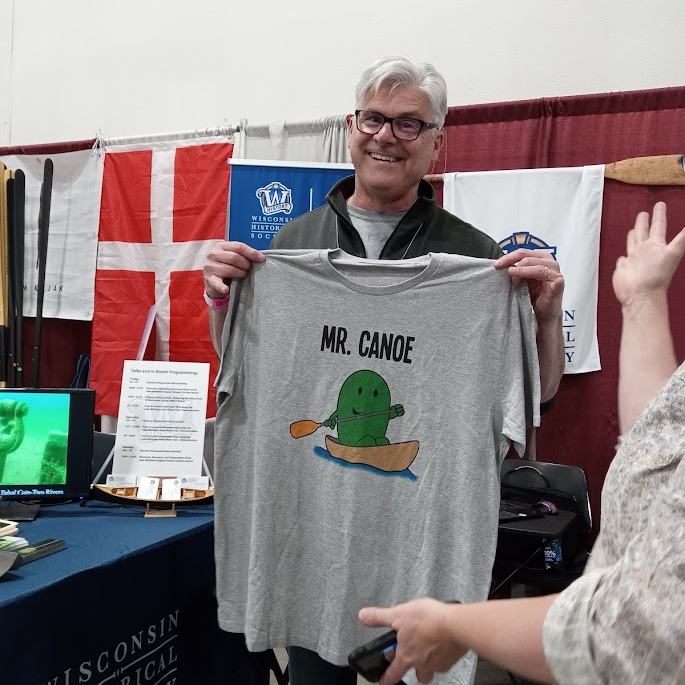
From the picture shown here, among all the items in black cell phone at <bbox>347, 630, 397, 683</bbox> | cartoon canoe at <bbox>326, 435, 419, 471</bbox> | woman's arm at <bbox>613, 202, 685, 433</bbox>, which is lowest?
black cell phone at <bbox>347, 630, 397, 683</bbox>

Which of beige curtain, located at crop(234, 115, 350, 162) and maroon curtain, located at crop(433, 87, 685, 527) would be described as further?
beige curtain, located at crop(234, 115, 350, 162)

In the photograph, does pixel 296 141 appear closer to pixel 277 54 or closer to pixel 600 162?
pixel 277 54

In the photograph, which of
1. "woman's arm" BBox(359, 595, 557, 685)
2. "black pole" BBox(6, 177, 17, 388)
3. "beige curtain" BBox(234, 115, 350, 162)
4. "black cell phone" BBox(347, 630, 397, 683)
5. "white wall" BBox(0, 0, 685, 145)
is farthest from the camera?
"black pole" BBox(6, 177, 17, 388)

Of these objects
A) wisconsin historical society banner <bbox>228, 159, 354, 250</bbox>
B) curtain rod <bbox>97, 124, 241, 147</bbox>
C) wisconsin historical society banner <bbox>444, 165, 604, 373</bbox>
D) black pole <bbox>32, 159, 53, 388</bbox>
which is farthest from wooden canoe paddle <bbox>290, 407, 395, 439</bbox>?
black pole <bbox>32, 159, 53, 388</bbox>

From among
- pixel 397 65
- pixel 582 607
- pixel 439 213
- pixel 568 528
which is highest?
pixel 397 65

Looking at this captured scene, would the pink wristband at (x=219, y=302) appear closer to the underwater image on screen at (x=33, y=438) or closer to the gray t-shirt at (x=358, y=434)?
the gray t-shirt at (x=358, y=434)

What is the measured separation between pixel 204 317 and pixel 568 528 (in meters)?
2.37

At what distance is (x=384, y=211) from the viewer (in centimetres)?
165

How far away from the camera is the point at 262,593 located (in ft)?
4.72

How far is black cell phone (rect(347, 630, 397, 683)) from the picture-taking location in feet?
2.56

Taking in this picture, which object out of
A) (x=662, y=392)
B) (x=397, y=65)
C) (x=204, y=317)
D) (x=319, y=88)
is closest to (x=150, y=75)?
(x=319, y=88)

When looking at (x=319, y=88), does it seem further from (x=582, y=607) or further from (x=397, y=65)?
(x=582, y=607)

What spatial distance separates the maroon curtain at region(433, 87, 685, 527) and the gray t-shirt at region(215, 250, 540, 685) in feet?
5.65

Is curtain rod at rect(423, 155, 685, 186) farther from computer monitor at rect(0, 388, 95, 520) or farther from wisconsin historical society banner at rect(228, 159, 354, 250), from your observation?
computer monitor at rect(0, 388, 95, 520)
